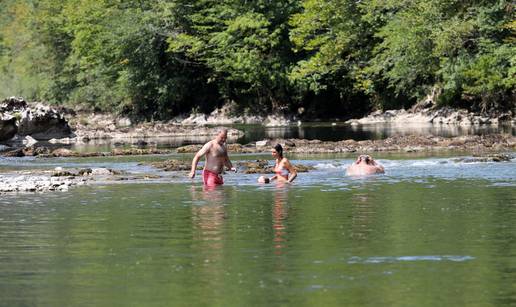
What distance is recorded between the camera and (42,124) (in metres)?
55.8

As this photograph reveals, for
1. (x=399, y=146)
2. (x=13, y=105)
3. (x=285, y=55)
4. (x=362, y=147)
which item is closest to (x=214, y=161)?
(x=399, y=146)

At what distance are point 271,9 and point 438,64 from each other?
14.3m

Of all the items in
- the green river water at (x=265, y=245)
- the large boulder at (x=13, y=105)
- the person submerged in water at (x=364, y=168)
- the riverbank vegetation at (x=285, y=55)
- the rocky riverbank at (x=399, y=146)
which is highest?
the riverbank vegetation at (x=285, y=55)

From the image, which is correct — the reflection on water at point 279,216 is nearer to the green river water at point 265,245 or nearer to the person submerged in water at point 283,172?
the green river water at point 265,245

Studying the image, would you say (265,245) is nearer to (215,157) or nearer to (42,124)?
(215,157)

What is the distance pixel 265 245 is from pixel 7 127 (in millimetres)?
36697

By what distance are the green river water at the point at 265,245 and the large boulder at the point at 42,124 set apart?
28.6 m

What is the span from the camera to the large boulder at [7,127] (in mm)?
51031

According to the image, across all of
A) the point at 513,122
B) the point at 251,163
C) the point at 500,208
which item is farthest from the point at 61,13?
the point at 500,208

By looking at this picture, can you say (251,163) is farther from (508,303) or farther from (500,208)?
(508,303)

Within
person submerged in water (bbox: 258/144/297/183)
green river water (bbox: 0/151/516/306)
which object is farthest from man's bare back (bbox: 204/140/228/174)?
person submerged in water (bbox: 258/144/297/183)

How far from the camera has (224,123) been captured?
7562 cm

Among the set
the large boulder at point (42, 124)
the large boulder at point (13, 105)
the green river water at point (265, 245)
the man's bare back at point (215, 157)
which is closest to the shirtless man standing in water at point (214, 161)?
the man's bare back at point (215, 157)

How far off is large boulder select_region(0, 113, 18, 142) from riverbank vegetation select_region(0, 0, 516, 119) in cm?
2048
